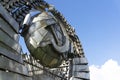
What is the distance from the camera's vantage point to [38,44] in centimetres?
1179

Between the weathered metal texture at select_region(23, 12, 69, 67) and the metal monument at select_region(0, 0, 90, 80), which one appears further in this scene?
the weathered metal texture at select_region(23, 12, 69, 67)

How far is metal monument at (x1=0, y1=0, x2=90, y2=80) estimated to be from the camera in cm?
885

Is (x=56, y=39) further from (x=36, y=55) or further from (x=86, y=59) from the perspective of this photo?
(x=86, y=59)

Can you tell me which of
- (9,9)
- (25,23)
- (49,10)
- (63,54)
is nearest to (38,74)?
(63,54)

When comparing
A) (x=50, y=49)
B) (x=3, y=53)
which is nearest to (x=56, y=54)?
(x=50, y=49)

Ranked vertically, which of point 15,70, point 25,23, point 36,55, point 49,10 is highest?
point 49,10

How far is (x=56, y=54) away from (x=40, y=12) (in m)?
1.60

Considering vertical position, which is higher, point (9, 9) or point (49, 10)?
point (49, 10)

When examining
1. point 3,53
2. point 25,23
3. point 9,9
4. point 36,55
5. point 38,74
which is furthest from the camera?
point 38,74

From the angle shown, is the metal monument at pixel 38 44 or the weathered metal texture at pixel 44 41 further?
the weathered metal texture at pixel 44 41

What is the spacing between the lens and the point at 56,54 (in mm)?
12430

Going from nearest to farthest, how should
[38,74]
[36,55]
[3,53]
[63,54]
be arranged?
1. [3,53]
2. [36,55]
3. [63,54]
4. [38,74]

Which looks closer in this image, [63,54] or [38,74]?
[63,54]

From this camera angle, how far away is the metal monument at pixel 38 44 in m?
8.85
